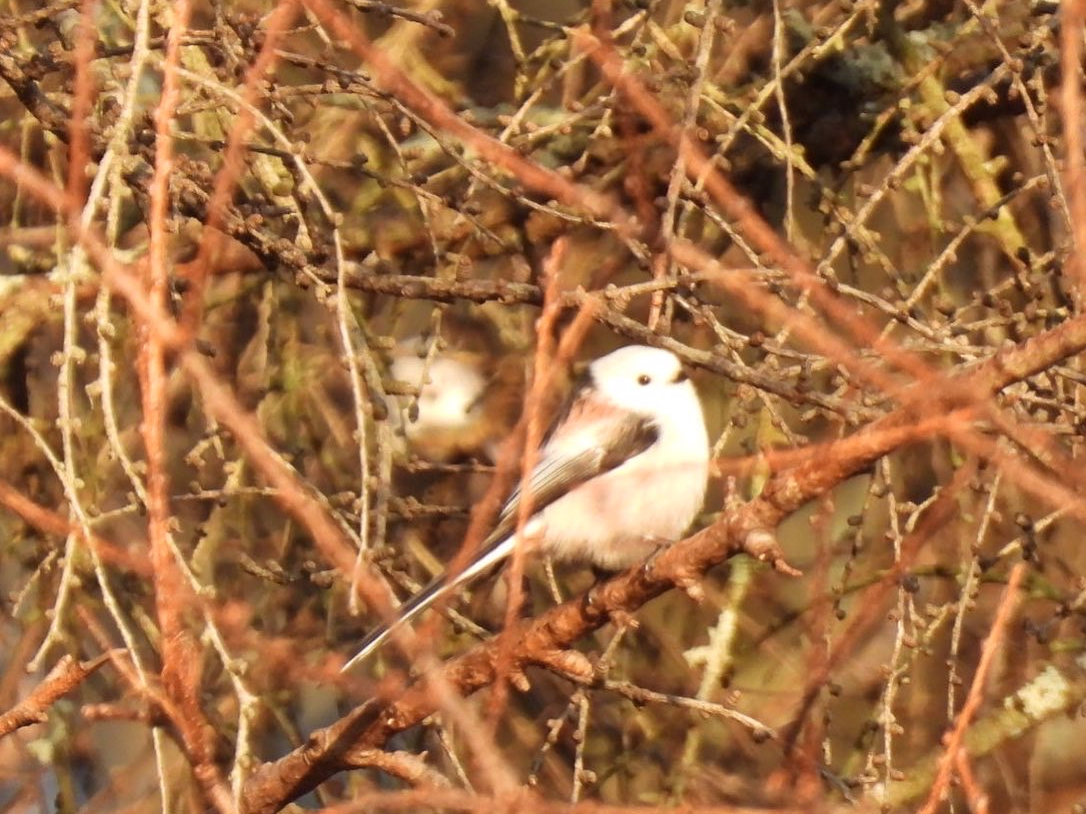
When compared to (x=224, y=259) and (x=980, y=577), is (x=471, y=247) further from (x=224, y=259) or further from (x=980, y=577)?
(x=980, y=577)

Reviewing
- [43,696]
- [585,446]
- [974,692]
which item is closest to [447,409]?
[585,446]

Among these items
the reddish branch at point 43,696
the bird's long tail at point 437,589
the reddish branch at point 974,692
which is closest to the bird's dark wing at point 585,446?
the bird's long tail at point 437,589

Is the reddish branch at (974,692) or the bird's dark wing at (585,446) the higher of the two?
the reddish branch at (974,692)

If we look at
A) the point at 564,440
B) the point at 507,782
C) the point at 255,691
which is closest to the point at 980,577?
the point at 564,440

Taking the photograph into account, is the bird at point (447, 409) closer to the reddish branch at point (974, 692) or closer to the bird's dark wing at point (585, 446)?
the bird's dark wing at point (585, 446)

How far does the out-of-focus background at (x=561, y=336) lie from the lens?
3270 mm

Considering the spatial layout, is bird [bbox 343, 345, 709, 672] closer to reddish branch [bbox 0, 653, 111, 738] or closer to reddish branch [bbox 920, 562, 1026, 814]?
reddish branch [bbox 0, 653, 111, 738]

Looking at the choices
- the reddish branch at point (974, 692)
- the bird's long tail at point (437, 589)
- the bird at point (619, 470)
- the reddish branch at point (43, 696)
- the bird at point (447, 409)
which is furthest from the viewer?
→ the bird at point (447, 409)

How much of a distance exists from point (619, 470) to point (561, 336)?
0.55m

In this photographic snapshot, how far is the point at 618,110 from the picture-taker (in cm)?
441

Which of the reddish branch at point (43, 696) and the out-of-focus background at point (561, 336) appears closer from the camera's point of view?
the reddish branch at point (43, 696)

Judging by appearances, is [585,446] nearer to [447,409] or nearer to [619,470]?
[619,470]

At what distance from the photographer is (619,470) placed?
4055mm

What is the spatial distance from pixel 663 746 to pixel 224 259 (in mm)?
1884
